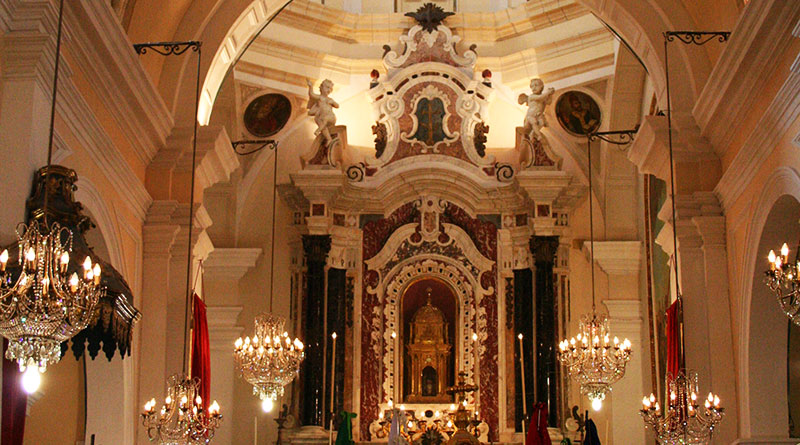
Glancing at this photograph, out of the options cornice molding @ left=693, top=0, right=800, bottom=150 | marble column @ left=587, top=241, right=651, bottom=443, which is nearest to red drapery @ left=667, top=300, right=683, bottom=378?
cornice molding @ left=693, top=0, right=800, bottom=150

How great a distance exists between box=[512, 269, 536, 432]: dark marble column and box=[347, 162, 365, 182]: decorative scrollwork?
2.54 m

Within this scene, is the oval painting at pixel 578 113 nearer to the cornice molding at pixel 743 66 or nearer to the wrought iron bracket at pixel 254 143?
the wrought iron bracket at pixel 254 143

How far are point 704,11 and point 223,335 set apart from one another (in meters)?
7.99

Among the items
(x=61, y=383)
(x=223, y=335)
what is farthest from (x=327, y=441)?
(x=61, y=383)

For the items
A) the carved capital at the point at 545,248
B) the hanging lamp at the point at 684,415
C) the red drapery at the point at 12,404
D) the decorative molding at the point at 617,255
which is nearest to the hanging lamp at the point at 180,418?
the red drapery at the point at 12,404

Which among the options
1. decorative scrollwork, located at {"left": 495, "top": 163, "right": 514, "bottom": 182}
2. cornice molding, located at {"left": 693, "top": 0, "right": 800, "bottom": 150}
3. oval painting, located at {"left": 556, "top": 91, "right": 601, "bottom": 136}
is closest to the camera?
cornice molding, located at {"left": 693, "top": 0, "right": 800, "bottom": 150}

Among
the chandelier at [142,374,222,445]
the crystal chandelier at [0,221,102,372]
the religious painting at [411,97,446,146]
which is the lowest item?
the chandelier at [142,374,222,445]

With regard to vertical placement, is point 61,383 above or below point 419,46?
below

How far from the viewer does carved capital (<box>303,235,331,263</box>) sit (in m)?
16.7

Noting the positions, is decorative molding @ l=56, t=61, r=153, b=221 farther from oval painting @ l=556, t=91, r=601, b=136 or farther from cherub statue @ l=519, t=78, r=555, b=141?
oval painting @ l=556, t=91, r=601, b=136

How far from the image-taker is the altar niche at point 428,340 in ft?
55.6

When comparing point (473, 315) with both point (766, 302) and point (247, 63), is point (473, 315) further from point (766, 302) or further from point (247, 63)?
point (766, 302)

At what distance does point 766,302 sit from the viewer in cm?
1098

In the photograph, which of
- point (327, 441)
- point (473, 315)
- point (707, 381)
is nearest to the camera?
point (707, 381)
